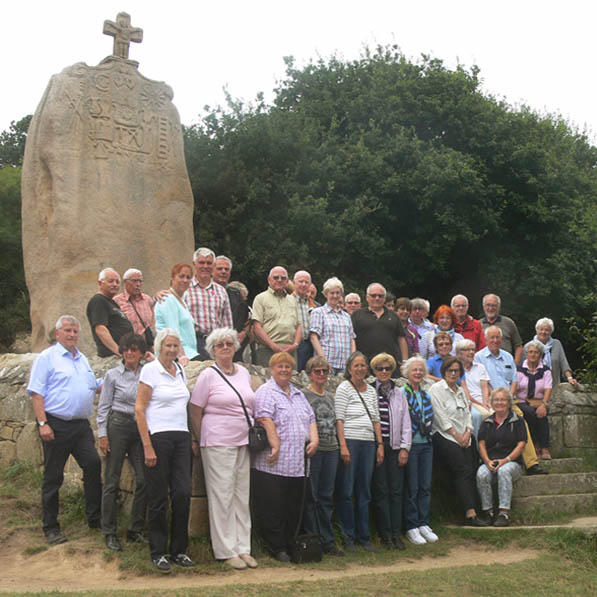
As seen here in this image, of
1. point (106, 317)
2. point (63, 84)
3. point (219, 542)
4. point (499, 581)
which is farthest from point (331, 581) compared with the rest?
point (63, 84)

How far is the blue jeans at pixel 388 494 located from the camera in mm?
6848

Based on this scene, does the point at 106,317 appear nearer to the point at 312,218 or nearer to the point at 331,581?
the point at 331,581

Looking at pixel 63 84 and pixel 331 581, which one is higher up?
pixel 63 84

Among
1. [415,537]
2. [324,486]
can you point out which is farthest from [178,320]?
[415,537]

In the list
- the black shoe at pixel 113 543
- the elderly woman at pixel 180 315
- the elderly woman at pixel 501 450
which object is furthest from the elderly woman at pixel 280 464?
the elderly woman at pixel 501 450

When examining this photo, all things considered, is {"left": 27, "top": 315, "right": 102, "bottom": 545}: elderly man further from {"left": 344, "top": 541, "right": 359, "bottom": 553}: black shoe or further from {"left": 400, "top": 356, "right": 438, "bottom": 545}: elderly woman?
{"left": 400, "top": 356, "right": 438, "bottom": 545}: elderly woman

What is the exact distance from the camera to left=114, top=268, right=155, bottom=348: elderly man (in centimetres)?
725

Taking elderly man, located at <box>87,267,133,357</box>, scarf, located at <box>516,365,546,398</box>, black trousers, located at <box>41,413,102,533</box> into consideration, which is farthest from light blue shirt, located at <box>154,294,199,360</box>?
scarf, located at <box>516,365,546,398</box>

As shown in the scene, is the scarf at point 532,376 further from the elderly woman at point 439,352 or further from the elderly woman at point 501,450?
the elderly woman at point 439,352

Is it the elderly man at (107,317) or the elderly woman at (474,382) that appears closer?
the elderly man at (107,317)

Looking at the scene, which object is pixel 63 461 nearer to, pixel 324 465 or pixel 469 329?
pixel 324 465

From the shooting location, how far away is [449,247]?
17844 mm

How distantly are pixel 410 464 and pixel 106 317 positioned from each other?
3.00 m

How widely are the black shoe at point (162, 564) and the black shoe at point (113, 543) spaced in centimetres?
39
